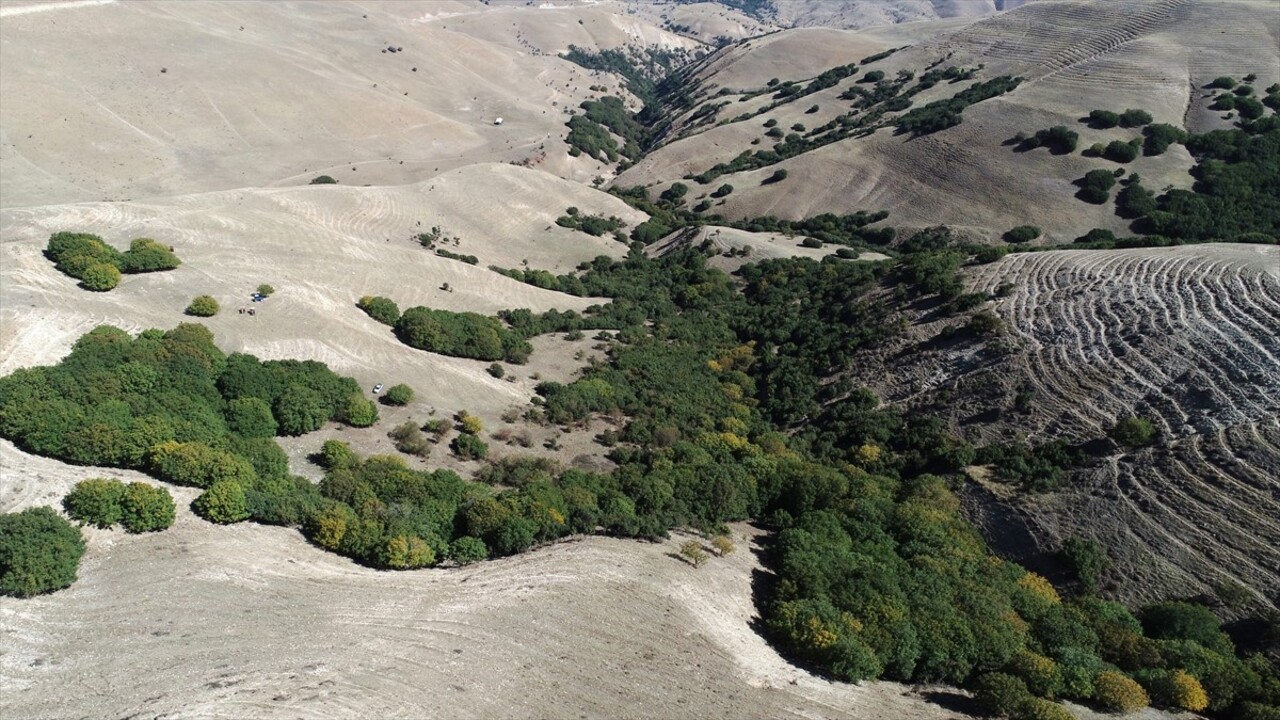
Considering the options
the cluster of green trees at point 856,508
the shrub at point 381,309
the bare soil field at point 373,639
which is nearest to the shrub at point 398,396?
the cluster of green trees at point 856,508

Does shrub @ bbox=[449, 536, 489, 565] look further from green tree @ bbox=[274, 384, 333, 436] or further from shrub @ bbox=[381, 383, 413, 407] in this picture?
shrub @ bbox=[381, 383, 413, 407]

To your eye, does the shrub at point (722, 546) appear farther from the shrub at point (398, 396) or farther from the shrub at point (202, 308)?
the shrub at point (202, 308)

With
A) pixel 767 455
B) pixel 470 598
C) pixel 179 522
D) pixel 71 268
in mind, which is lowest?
pixel 767 455

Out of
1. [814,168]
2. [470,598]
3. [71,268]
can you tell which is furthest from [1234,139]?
[71,268]

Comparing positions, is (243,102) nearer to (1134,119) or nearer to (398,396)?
(398,396)

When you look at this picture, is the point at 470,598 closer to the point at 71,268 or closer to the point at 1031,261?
the point at 71,268

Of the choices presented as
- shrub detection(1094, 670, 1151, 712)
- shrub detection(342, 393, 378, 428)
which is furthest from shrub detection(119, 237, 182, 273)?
shrub detection(1094, 670, 1151, 712)

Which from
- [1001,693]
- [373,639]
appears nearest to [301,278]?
[373,639]
